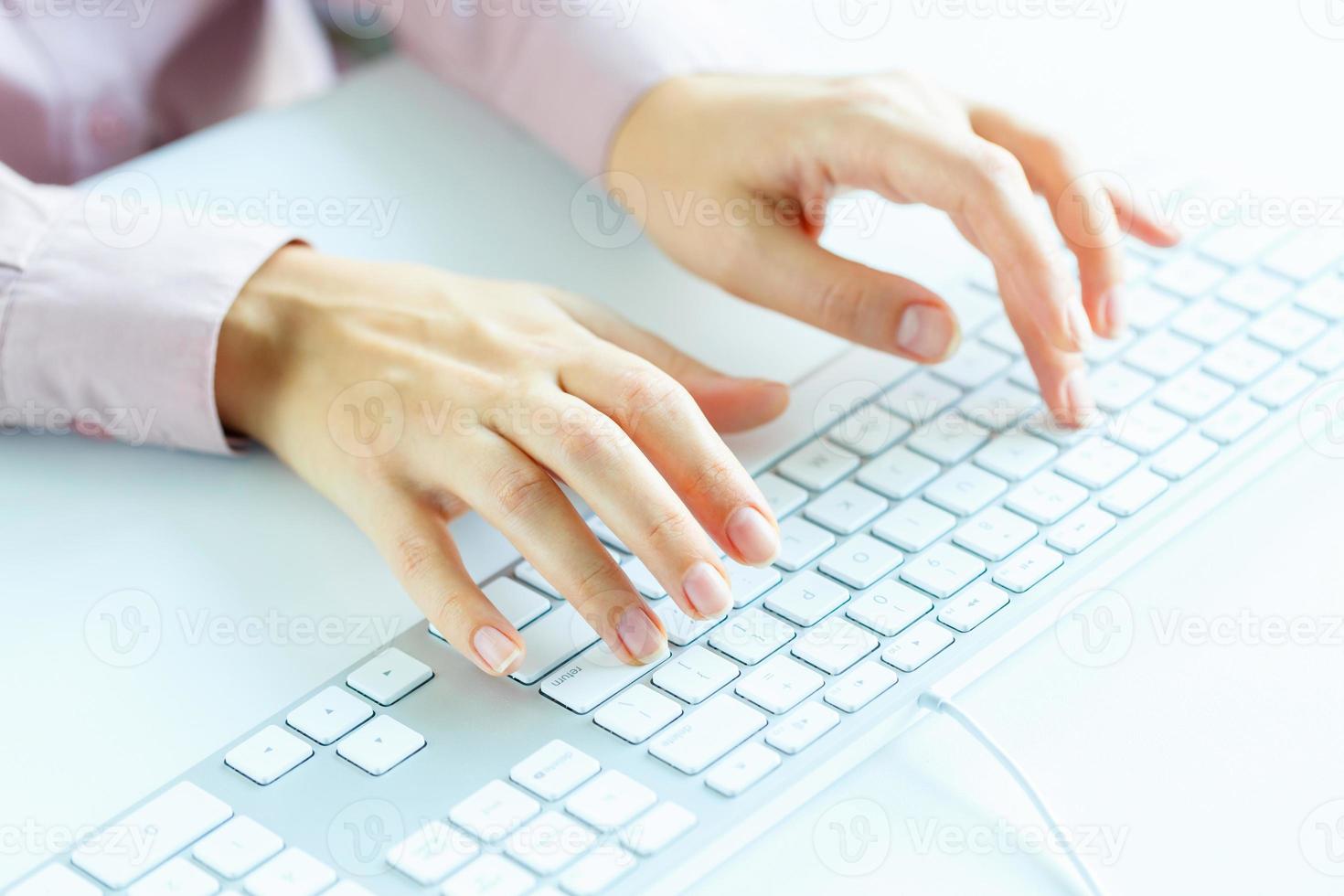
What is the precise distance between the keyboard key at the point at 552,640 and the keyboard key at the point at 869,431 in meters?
0.17

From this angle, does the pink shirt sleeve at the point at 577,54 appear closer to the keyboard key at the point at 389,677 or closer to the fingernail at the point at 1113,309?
the fingernail at the point at 1113,309

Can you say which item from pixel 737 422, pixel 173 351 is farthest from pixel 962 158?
pixel 173 351

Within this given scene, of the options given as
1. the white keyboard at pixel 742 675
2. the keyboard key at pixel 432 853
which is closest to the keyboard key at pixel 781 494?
the white keyboard at pixel 742 675

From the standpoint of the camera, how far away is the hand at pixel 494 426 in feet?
1.80

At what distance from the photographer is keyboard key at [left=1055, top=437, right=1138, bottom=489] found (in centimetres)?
61

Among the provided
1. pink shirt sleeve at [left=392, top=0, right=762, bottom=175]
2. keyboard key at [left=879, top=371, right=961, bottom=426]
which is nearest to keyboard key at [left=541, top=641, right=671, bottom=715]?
keyboard key at [left=879, top=371, right=961, bottom=426]

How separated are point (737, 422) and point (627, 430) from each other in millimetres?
85

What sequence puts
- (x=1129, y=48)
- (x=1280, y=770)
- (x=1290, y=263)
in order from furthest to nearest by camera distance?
(x=1129, y=48) → (x=1290, y=263) → (x=1280, y=770)

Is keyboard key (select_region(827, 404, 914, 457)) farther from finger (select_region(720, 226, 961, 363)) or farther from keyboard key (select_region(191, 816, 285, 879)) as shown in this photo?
keyboard key (select_region(191, 816, 285, 879))

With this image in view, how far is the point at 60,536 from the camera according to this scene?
24.8 inches

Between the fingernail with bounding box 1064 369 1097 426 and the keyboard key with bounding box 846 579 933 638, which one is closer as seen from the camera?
the keyboard key with bounding box 846 579 933 638

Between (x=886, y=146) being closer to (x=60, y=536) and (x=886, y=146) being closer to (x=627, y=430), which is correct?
(x=627, y=430)

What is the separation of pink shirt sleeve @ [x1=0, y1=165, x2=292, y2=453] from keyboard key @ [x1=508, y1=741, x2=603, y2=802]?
27cm

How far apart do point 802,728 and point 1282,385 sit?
0.33 meters
